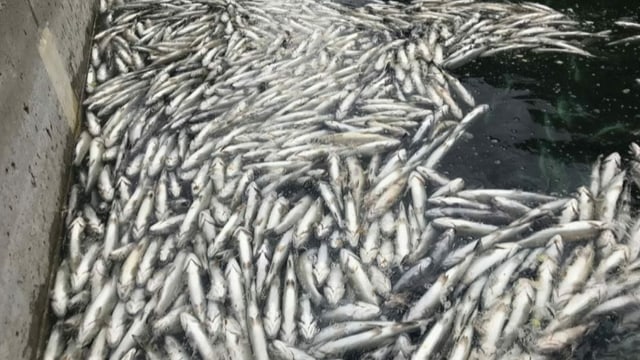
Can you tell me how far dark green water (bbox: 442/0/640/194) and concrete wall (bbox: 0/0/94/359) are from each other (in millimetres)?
3900

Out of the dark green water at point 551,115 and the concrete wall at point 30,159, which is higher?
the concrete wall at point 30,159

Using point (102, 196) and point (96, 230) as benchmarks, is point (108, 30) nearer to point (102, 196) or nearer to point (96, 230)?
point (102, 196)

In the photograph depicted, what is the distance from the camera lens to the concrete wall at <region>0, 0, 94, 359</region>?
4387 millimetres

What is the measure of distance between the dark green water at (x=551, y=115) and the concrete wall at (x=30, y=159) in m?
3.90

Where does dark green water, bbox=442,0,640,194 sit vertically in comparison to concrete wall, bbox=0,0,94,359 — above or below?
below

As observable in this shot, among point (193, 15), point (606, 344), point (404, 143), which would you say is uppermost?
point (193, 15)

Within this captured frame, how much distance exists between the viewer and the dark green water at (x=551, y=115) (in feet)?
19.5

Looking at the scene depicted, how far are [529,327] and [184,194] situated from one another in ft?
11.2

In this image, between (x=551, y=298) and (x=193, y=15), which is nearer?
(x=551, y=298)

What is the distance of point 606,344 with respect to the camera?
4355 mm

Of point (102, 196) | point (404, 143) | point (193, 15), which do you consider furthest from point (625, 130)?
point (193, 15)

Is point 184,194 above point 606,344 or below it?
above

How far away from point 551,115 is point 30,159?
5.57 meters

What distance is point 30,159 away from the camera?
16.8 feet
